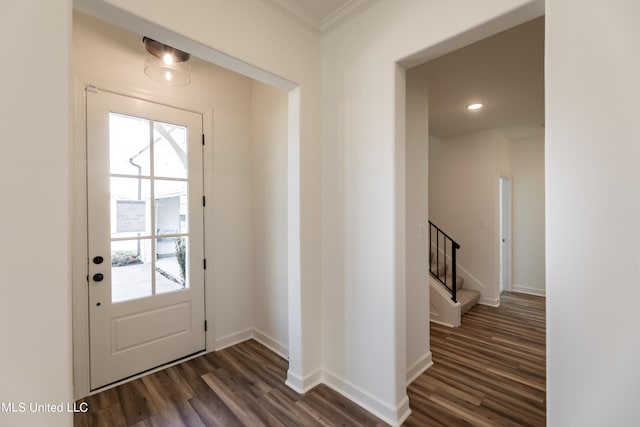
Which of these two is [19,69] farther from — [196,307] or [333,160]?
[196,307]

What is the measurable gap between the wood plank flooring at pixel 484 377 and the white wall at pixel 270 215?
135 centimetres

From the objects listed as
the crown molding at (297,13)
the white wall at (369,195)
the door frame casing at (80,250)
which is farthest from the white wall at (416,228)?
the door frame casing at (80,250)

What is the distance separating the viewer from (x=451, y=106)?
3381 mm

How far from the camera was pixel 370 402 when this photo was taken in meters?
1.88

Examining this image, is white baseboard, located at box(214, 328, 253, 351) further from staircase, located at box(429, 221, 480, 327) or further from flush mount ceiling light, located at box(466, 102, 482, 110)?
flush mount ceiling light, located at box(466, 102, 482, 110)

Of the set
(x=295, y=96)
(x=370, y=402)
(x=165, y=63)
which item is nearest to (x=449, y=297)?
(x=370, y=402)

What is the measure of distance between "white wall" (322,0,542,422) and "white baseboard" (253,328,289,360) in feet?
1.92

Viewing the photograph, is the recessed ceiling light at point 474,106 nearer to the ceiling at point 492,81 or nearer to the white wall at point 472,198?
the ceiling at point 492,81

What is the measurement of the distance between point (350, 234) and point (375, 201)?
326 millimetres

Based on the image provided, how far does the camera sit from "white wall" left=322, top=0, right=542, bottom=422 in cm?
175

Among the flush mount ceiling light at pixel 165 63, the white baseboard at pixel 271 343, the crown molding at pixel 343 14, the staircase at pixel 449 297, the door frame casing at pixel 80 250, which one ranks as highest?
the crown molding at pixel 343 14

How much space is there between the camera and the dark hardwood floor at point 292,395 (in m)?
1.80

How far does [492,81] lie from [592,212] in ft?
7.09

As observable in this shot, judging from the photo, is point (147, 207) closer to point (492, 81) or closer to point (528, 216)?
point (492, 81)
